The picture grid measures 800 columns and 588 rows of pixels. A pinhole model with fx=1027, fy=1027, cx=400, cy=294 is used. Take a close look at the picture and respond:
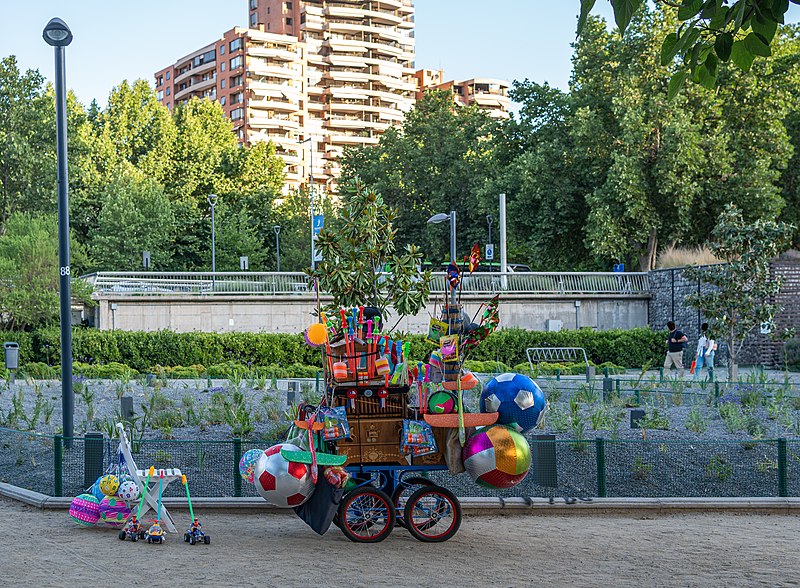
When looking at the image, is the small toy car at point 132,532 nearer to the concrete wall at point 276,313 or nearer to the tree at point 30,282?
the concrete wall at point 276,313

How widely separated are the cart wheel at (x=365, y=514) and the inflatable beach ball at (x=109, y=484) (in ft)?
7.18

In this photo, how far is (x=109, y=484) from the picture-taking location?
9617 mm

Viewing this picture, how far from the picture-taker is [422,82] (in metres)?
145

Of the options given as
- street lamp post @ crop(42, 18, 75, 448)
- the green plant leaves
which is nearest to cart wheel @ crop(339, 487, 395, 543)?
the green plant leaves

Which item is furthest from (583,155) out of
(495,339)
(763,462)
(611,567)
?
(611,567)

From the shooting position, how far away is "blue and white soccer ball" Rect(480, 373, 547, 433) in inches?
361

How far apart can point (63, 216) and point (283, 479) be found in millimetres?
5958

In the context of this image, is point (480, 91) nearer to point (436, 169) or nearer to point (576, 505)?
point (436, 169)

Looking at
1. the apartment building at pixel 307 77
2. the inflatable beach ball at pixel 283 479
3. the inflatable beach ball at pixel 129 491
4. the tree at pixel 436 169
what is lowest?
the inflatable beach ball at pixel 129 491

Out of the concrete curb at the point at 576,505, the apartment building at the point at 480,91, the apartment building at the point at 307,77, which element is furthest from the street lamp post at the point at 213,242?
the apartment building at the point at 480,91

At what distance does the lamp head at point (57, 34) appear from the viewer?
43.4ft

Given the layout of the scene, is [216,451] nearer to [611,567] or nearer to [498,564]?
[498,564]

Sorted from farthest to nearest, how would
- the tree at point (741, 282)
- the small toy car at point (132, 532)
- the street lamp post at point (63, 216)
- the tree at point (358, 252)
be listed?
the tree at point (741, 282)
the street lamp post at point (63, 216)
the tree at point (358, 252)
the small toy car at point (132, 532)

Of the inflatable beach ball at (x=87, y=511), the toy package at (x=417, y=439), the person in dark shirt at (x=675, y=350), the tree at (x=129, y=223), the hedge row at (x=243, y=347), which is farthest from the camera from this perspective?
the tree at (x=129, y=223)
